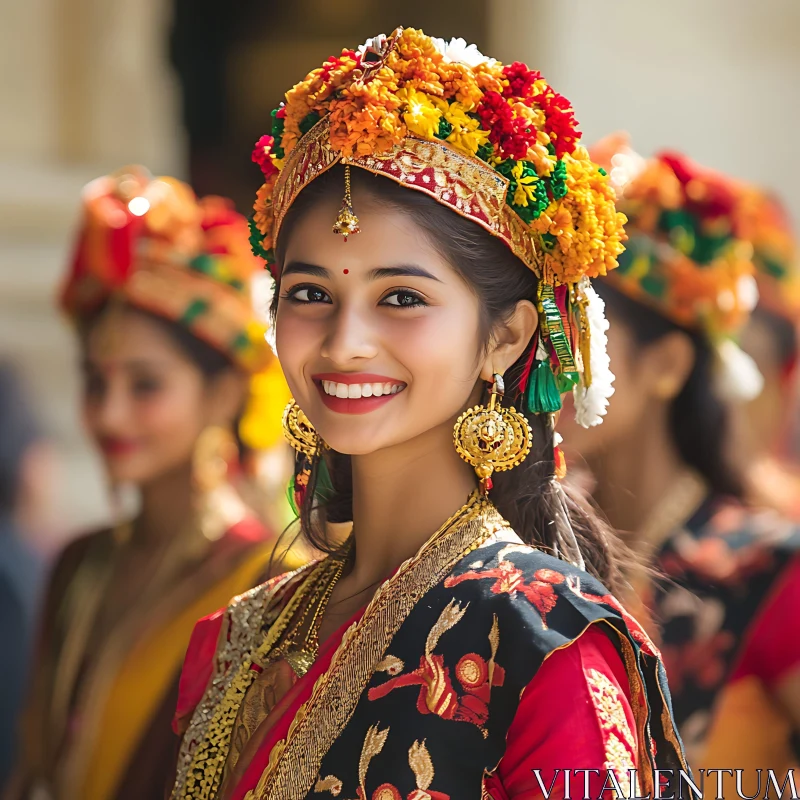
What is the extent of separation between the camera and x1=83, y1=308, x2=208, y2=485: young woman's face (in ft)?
12.1

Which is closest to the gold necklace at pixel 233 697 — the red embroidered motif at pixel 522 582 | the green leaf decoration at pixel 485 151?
the red embroidered motif at pixel 522 582

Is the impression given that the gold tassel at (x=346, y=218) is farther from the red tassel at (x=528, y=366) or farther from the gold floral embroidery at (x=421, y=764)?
the gold floral embroidery at (x=421, y=764)

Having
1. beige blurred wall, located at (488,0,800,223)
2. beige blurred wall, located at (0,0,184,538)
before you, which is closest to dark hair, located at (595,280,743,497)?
beige blurred wall, located at (488,0,800,223)

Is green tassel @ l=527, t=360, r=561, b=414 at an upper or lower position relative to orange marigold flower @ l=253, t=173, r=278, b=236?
lower

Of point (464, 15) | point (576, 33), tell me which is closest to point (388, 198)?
point (576, 33)

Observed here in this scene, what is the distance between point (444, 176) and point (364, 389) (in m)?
0.29

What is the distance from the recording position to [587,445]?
3.52 m

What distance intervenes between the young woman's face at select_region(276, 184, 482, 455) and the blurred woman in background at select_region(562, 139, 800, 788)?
1631mm

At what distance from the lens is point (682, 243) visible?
3.55 m

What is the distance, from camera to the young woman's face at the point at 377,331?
175 centimetres

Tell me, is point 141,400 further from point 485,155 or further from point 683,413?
point 485,155

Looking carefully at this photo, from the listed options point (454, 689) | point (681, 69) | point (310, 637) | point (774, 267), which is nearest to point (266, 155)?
point (310, 637)

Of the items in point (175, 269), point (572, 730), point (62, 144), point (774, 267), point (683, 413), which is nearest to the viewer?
point (572, 730)

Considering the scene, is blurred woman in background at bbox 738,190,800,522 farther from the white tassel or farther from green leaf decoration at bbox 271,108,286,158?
green leaf decoration at bbox 271,108,286,158
